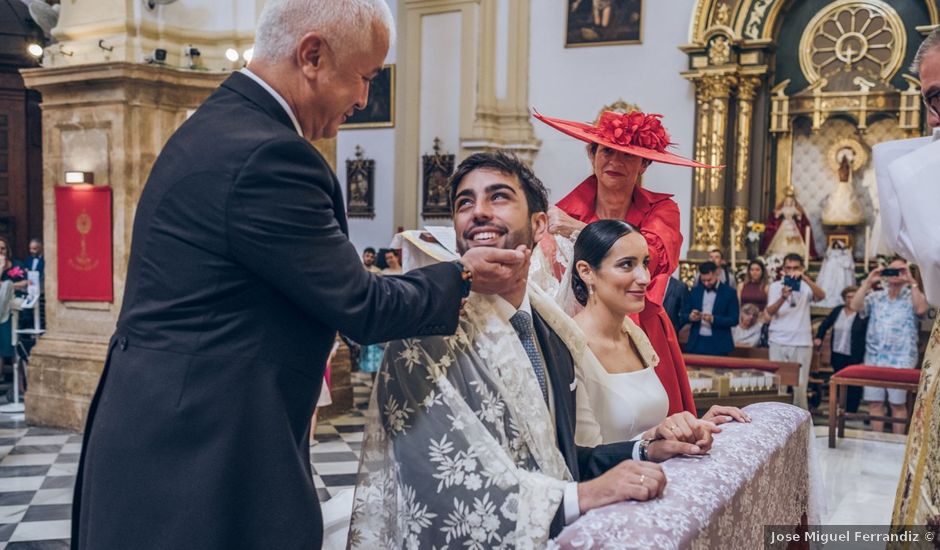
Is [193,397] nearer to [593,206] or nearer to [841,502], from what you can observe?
[593,206]

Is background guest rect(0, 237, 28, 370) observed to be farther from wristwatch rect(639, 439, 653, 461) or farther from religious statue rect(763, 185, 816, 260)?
religious statue rect(763, 185, 816, 260)

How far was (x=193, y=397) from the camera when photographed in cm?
160

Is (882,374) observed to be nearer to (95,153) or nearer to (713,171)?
(713,171)

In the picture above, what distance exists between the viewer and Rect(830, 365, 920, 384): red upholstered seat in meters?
6.72

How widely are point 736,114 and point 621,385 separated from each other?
9.81m

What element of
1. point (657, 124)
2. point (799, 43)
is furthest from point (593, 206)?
point (799, 43)

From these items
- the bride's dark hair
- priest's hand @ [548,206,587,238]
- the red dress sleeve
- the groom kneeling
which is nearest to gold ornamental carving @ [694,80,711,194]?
the red dress sleeve

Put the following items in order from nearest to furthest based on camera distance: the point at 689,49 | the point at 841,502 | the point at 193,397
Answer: the point at 193,397
the point at 841,502
the point at 689,49

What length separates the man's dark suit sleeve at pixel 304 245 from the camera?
158 centimetres

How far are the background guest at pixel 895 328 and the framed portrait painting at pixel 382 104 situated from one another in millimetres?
8672

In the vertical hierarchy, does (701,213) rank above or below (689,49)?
below

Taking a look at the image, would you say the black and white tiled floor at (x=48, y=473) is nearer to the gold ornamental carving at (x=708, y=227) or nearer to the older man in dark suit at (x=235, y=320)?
the older man in dark suit at (x=235, y=320)

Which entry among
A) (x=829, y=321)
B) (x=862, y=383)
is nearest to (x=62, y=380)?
(x=862, y=383)

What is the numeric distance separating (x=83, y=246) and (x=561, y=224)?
17.0 feet
